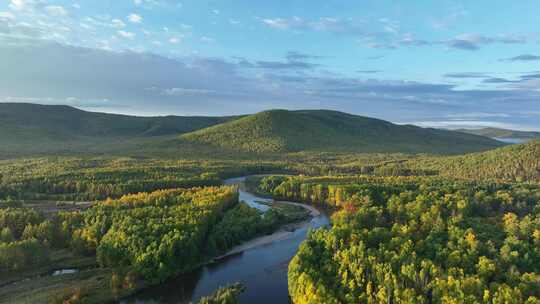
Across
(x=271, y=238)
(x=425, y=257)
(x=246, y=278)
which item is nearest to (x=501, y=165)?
(x=271, y=238)

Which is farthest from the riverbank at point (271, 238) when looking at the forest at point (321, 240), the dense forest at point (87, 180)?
the dense forest at point (87, 180)

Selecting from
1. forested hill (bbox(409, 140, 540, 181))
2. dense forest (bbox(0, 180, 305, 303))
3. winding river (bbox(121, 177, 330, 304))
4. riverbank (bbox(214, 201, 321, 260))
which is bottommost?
winding river (bbox(121, 177, 330, 304))

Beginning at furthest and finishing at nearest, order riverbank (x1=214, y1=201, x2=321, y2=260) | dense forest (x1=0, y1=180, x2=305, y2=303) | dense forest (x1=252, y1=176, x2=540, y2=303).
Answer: riverbank (x1=214, y1=201, x2=321, y2=260), dense forest (x1=0, y1=180, x2=305, y2=303), dense forest (x1=252, y1=176, x2=540, y2=303)

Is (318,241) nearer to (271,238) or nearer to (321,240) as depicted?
(321,240)

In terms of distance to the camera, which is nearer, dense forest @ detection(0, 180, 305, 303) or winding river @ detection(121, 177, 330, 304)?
winding river @ detection(121, 177, 330, 304)

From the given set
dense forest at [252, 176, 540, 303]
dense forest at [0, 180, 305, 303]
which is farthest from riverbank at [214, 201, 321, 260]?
dense forest at [252, 176, 540, 303]

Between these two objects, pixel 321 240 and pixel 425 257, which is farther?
pixel 321 240

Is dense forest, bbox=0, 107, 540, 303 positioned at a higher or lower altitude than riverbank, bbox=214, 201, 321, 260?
higher

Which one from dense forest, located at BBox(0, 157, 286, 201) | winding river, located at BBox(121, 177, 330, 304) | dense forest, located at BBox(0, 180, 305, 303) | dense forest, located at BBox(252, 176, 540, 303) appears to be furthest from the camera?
dense forest, located at BBox(0, 157, 286, 201)

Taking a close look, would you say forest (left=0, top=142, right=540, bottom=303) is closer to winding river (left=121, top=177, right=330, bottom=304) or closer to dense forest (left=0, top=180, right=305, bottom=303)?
dense forest (left=0, top=180, right=305, bottom=303)
